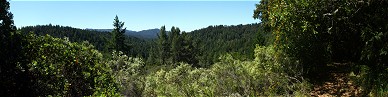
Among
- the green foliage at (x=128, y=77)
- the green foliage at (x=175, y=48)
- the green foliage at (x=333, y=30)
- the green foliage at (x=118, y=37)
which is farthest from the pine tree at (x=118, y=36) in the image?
the green foliage at (x=333, y=30)

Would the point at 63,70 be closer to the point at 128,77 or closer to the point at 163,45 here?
the point at 128,77

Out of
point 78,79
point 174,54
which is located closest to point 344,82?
point 78,79

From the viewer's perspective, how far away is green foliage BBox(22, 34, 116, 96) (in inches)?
421

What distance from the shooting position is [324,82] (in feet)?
53.4

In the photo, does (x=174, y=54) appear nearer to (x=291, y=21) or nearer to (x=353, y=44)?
(x=353, y=44)

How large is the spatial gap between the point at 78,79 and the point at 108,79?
110cm

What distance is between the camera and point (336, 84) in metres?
15.6

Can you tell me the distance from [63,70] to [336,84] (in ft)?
36.9

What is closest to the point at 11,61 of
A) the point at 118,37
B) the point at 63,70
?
the point at 63,70

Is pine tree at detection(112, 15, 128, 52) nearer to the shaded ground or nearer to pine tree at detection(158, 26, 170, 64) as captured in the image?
pine tree at detection(158, 26, 170, 64)

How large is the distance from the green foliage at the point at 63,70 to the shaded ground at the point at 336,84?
872 centimetres

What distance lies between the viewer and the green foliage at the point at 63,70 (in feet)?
35.1

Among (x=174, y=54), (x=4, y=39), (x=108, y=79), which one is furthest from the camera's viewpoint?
(x=174, y=54)

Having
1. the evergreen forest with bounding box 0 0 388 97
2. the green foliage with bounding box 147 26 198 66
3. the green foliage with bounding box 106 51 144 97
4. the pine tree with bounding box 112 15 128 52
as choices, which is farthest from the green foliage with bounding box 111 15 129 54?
the evergreen forest with bounding box 0 0 388 97
